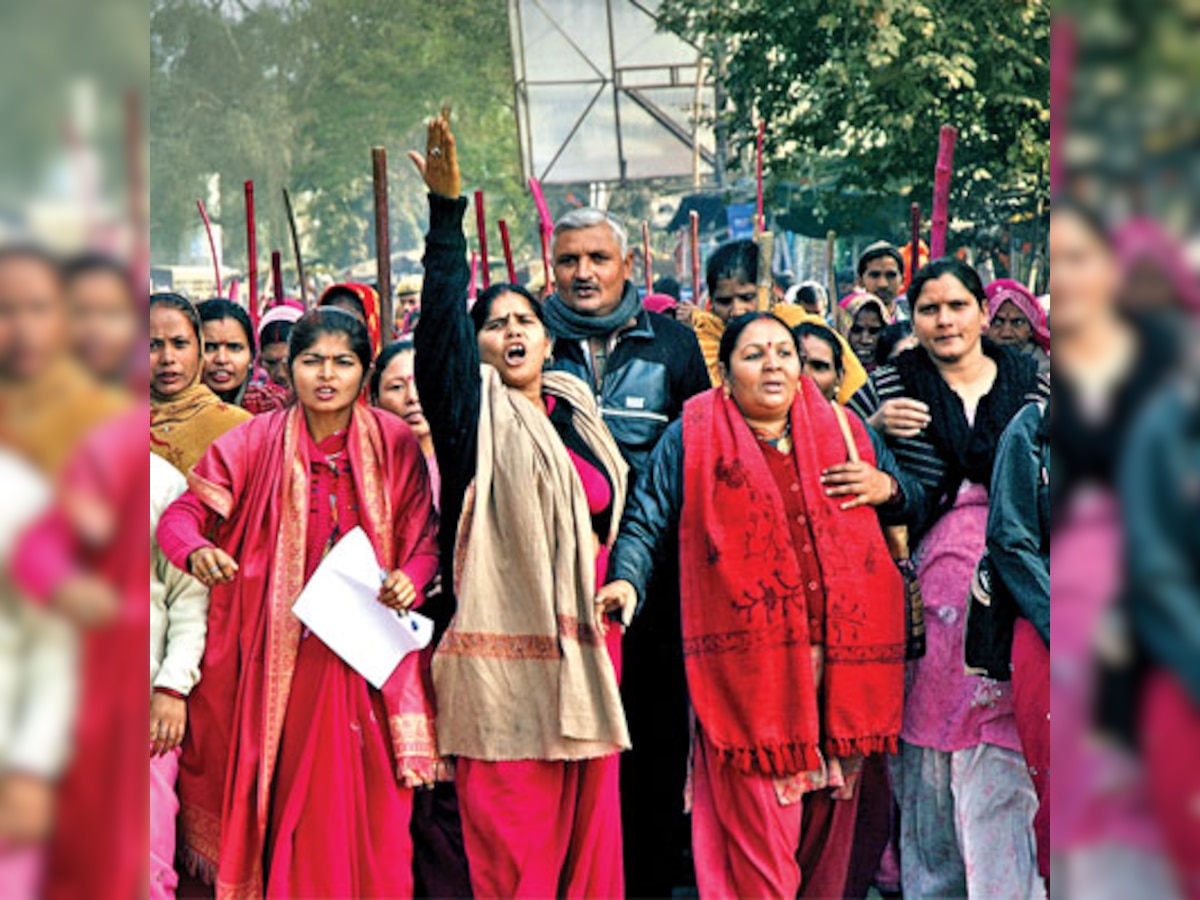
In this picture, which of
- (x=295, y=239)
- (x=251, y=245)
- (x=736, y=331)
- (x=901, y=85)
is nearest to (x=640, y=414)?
(x=736, y=331)

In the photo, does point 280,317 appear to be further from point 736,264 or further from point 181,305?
point 181,305

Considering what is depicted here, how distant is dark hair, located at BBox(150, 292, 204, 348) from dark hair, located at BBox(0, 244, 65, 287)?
12.2ft

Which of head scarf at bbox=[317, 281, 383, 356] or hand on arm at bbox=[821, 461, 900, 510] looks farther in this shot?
head scarf at bbox=[317, 281, 383, 356]

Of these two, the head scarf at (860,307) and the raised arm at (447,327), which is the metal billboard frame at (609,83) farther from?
the raised arm at (447,327)

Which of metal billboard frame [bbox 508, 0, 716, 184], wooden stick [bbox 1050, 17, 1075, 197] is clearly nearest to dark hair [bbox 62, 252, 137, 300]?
wooden stick [bbox 1050, 17, 1075, 197]

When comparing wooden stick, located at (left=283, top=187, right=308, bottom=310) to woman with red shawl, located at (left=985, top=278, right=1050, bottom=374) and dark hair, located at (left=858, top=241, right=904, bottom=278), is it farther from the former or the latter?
woman with red shawl, located at (left=985, top=278, right=1050, bottom=374)

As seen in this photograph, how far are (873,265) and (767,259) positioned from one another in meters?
2.43

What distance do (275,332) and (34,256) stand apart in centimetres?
570

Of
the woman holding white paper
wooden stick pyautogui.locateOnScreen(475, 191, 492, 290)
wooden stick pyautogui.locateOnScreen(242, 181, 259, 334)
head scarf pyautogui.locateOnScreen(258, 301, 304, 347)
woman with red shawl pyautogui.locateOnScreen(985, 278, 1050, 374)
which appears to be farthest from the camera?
wooden stick pyautogui.locateOnScreen(242, 181, 259, 334)

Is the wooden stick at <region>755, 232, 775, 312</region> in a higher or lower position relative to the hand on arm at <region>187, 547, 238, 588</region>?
higher

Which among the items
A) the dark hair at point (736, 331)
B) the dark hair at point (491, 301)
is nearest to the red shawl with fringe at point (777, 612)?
the dark hair at point (736, 331)

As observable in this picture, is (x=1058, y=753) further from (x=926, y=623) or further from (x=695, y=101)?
(x=695, y=101)

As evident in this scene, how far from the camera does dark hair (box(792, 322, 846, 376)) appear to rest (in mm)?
5449

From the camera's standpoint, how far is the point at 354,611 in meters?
3.98
